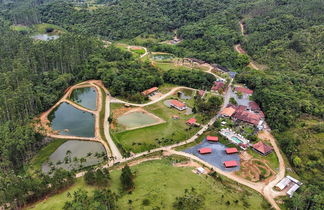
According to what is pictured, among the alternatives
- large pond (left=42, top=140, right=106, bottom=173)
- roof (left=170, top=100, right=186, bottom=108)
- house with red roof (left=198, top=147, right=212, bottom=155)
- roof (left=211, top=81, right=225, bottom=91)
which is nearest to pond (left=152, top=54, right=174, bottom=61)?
roof (left=211, top=81, right=225, bottom=91)

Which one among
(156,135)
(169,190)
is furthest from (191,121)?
(169,190)

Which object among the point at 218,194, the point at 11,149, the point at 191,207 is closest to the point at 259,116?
the point at 218,194

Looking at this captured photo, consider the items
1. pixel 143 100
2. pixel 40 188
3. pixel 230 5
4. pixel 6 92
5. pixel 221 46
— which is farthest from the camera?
pixel 230 5

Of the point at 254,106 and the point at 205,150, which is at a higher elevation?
the point at 254,106

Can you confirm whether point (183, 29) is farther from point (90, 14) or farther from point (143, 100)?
point (143, 100)

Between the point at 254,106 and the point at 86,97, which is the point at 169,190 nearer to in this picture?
the point at 254,106

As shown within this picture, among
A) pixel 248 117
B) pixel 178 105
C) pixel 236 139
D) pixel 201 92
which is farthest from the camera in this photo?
pixel 201 92
